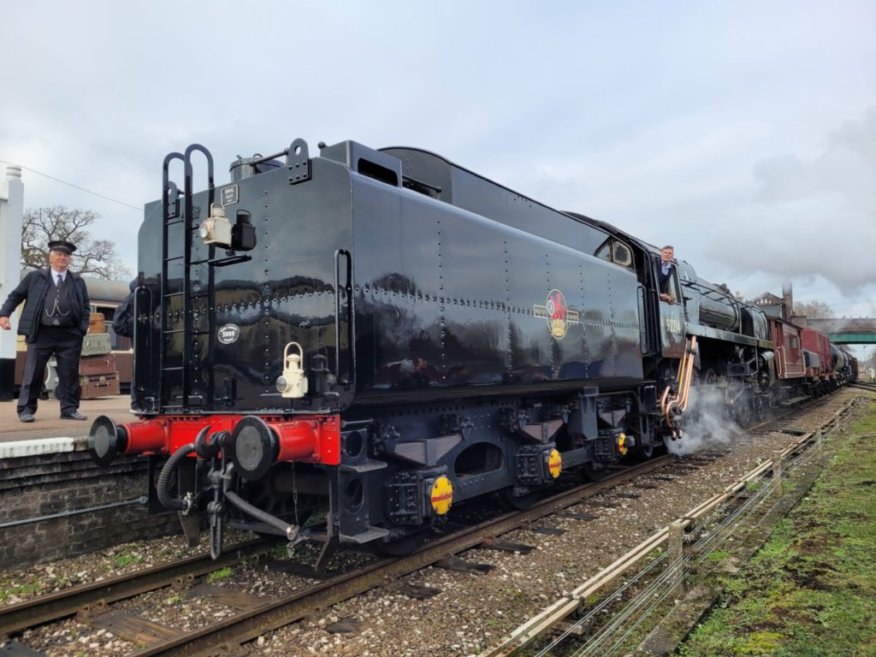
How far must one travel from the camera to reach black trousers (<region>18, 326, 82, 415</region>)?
18.9 ft

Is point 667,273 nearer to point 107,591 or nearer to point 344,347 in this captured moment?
point 344,347

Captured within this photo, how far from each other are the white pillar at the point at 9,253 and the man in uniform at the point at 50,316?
526 centimetres

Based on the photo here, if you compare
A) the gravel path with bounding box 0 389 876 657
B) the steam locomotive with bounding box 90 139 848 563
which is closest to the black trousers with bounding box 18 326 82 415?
the steam locomotive with bounding box 90 139 848 563

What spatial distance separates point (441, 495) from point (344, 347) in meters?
1.37

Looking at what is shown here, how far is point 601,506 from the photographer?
6.60m

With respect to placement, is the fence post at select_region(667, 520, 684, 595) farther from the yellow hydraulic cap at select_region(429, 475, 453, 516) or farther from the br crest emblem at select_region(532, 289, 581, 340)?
the br crest emblem at select_region(532, 289, 581, 340)

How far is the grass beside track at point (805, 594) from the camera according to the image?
3.22 m

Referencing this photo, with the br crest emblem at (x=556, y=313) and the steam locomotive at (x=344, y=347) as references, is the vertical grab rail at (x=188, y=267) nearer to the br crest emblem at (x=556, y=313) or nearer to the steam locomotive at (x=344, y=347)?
the steam locomotive at (x=344, y=347)

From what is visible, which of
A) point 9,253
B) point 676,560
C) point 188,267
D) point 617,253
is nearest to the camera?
point 676,560

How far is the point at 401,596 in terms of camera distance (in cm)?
404

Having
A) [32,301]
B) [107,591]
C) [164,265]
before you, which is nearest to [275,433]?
[107,591]

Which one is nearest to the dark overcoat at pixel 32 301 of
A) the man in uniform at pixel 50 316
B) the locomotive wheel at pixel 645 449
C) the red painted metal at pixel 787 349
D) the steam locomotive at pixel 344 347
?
the man in uniform at pixel 50 316

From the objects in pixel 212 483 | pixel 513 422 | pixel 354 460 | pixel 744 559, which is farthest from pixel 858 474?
pixel 212 483

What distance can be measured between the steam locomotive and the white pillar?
6.84 m
